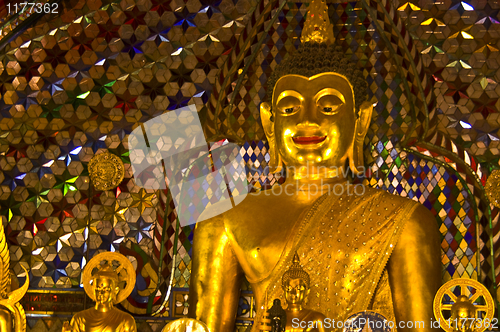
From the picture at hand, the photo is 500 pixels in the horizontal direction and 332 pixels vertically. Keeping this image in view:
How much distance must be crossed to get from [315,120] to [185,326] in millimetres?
1158

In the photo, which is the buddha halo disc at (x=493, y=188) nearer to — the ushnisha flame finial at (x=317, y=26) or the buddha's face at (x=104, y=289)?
the ushnisha flame finial at (x=317, y=26)

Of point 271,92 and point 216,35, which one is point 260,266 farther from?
point 216,35

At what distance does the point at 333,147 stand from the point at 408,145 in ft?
1.69

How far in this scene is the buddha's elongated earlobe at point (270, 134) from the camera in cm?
339

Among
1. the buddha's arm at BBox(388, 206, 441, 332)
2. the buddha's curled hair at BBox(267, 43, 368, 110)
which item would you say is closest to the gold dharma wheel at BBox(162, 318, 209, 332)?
the buddha's arm at BBox(388, 206, 441, 332)

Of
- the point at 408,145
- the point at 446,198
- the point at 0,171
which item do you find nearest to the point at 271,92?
the point at 408,145

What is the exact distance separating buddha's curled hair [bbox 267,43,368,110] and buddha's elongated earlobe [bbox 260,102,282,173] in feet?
0.40

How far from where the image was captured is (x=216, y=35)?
373 cm

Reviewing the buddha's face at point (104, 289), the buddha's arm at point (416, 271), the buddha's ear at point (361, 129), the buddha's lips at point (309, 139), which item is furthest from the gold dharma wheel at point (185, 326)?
the buddha's ear at point (361, 129)

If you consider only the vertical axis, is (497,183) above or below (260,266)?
above

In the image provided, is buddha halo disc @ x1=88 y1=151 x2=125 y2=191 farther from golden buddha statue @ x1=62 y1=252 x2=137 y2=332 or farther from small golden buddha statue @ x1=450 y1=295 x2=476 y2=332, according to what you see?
small golden buddha statue @ x1=450 y1=295 x2=476 y2=332

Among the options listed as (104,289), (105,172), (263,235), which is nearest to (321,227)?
(263,235)

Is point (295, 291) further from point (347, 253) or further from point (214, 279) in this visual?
point (214, 279)

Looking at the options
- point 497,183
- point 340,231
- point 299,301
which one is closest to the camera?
point 299,301
